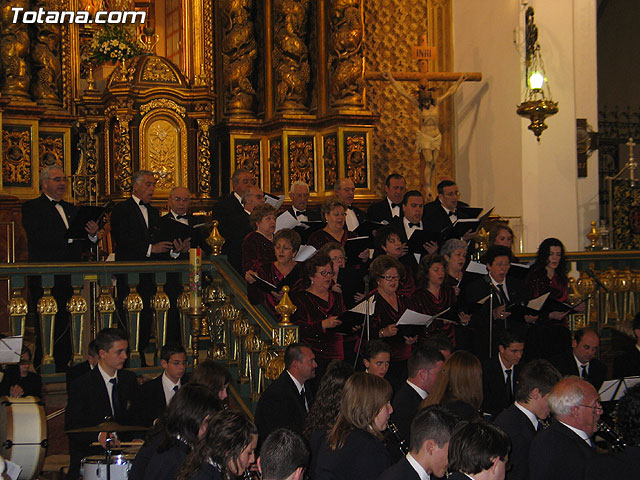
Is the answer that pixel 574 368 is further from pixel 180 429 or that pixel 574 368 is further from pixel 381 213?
pixel 180 429

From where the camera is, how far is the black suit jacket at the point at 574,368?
8.41 meters

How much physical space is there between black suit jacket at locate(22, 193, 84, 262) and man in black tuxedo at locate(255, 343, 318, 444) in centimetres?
333

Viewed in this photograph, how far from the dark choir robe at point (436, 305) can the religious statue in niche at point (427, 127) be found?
17.6 feet

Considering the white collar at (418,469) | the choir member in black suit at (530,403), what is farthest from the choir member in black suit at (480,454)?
the choir member in black suit at (530,403)

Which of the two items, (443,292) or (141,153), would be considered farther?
(141,153)

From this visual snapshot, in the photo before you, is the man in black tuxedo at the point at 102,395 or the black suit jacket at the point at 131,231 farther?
the black suit jacket at the point at 131,231

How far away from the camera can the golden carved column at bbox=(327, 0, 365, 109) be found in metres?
13.4

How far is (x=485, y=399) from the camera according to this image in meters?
7.50

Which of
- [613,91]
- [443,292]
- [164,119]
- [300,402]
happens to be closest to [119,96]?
[164,119]

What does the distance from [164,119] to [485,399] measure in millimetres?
7431

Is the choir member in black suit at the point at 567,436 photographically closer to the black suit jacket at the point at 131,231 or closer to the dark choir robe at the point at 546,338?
the dark choir robe at the point at 546,338

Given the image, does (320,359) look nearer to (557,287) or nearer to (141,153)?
(557,287)

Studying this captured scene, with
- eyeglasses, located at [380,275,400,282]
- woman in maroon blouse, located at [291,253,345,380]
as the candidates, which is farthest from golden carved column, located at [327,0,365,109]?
woman in maroon blouse, located at [291,253,345,380]

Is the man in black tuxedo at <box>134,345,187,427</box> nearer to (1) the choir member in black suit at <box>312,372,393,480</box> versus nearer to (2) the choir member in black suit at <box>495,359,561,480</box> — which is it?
(1) the choir member in black suit at <box>312,372,393,480</box>
